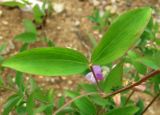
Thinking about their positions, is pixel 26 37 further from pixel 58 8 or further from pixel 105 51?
pixel 105 51

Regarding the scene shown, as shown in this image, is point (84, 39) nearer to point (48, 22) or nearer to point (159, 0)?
point (48, 22)

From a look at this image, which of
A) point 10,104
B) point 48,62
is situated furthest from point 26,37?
point 48,62

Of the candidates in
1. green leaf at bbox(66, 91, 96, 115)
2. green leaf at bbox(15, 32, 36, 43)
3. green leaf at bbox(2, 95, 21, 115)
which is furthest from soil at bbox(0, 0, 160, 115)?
green leaf at bbox(66, 91, 96, 115)

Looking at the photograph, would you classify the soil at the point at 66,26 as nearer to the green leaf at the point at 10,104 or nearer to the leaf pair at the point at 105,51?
the green leaf at the point at 10,104

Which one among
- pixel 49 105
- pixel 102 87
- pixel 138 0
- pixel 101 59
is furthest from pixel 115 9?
pixel 101 59

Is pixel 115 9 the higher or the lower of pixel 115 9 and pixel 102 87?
Answer: the lower

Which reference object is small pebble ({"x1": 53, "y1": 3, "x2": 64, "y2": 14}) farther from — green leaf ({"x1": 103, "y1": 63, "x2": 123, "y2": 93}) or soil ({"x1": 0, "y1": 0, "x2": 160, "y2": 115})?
green leaf ({"x1": 103, "y1": 63, "x2": 123, "y2": 93})
